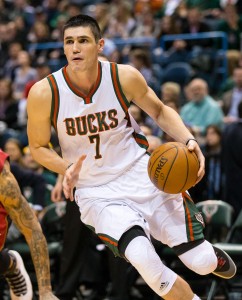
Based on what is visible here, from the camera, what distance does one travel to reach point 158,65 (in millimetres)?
12922

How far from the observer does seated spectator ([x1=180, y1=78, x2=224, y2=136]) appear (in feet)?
33.4

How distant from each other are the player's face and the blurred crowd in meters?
2.40

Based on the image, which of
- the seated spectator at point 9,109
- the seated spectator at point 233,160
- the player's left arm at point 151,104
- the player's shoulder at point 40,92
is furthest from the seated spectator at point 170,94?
the player's shoulder at point 40,92

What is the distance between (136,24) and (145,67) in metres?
2.60

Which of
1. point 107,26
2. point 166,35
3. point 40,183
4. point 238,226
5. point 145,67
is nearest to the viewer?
point 238,226

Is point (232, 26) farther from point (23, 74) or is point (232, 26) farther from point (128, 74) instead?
point (128, 74)

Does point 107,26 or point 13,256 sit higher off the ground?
point 107,26

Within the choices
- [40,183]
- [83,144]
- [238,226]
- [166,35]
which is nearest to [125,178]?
[83,144]

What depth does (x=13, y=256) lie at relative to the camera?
665cm

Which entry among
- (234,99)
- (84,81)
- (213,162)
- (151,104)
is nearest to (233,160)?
(213,162)

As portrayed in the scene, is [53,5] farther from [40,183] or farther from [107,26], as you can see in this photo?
[40,183]

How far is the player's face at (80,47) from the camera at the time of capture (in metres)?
5.70

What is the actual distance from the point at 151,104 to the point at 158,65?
702 centimetres

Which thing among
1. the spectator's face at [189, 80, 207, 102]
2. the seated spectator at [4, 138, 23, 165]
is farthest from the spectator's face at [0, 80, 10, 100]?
the spectator's face at [189, 80, 207, 102]
